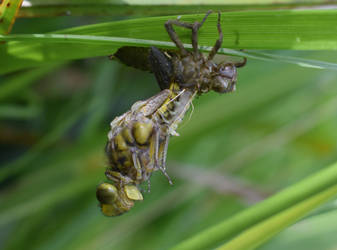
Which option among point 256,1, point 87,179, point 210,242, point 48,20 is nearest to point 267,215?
point 210,242

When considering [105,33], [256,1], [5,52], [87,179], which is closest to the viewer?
[105,33]

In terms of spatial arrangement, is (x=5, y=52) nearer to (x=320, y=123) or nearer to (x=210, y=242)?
(x=210, y=242)

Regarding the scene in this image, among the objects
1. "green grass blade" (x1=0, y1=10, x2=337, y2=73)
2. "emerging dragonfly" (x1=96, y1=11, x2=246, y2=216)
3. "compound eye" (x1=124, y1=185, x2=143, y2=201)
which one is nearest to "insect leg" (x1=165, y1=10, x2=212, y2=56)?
"green grass blade" (x1=0, y1=10, x2=337, y2=73)

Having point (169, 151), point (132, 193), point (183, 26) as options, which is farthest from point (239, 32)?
point (169, 151)

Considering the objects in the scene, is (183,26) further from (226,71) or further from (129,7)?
(226,71)

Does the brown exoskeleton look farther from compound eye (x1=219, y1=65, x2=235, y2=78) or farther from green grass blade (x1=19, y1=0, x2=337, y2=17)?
green grass blade (x1=19, y1=0, x2=337, y2=17)

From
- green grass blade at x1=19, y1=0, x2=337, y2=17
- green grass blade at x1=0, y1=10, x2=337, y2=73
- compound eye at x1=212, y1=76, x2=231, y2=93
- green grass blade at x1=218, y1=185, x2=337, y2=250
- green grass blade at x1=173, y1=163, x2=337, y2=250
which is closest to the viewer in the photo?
green grass blade at x1=173, y1=163, x2=337, y2=250

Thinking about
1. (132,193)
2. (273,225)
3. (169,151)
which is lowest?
(273,225)
